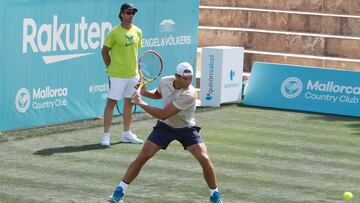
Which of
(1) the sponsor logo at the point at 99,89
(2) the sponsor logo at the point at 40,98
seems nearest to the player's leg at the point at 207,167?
(2) the sponsor logo at the point at 40,98

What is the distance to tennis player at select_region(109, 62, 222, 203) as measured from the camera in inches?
436

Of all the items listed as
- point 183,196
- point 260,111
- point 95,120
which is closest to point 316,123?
point 260,111

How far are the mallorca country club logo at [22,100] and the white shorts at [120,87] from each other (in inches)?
62.8

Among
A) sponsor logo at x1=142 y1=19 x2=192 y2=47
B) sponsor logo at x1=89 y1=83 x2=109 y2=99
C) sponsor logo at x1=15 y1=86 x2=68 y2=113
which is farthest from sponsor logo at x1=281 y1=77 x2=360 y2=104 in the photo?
sponsor logo at x1=15 y1=86 x2=68 y2=113

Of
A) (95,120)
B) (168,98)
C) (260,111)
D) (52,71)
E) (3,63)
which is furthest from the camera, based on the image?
(260,111)

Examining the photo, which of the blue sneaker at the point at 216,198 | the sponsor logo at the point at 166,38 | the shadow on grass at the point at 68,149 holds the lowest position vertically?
the shadow on grass at the point at 68,149

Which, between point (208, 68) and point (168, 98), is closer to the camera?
point (168, 98)

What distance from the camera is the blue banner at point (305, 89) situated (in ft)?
64.6

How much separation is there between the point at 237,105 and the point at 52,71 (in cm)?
531

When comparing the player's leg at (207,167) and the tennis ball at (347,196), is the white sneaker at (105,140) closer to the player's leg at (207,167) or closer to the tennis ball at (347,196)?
the player's leg at (207,167)

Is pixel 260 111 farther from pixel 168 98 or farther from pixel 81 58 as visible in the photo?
pixel 168 98

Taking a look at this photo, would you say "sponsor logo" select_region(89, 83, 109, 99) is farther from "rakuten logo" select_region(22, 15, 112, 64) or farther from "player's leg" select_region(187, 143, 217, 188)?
"player's leg" select_region(187, 143, 217, 188)

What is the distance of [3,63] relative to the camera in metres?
15.5

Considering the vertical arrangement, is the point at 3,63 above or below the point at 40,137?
above
